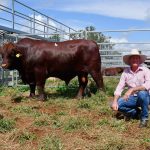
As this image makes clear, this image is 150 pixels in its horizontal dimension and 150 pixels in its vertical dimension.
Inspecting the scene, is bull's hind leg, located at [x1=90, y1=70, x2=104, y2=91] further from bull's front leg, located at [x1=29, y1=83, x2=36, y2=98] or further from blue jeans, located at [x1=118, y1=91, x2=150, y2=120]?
Result: blue jeans, located at [x1=118, y1=91, x2=150, y2=120]

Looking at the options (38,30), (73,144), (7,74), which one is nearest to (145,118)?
(73,144)

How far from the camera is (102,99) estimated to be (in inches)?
373

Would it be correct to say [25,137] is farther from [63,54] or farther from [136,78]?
[63,54]

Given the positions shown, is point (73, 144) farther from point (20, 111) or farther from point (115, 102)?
point (20, 111)

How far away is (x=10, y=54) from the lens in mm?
10016

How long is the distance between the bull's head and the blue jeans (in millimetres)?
3904

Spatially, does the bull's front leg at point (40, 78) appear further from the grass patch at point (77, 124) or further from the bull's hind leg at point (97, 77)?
the grass patch at point (77, 124)

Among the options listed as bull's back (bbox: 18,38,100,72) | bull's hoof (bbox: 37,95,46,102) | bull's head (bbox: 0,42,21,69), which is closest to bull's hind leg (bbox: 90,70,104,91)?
bull's back (bbox: 18,38,100,72)

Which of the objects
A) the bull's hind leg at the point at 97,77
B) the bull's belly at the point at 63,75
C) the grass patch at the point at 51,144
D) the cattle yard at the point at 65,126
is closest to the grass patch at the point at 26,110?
the cattle yard at the point at 65,126

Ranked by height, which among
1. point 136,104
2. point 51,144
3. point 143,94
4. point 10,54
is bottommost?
point 51,144

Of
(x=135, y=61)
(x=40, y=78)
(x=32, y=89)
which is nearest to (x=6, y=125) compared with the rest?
(x=135, y=61)

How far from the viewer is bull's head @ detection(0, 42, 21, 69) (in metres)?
9.96

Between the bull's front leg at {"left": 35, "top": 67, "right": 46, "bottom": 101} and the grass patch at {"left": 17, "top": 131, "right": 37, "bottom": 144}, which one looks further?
the bull's front leg at {"left": 35, "top": 67, "right": 46, "bottom": 101}

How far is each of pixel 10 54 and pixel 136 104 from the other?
14.2ft
